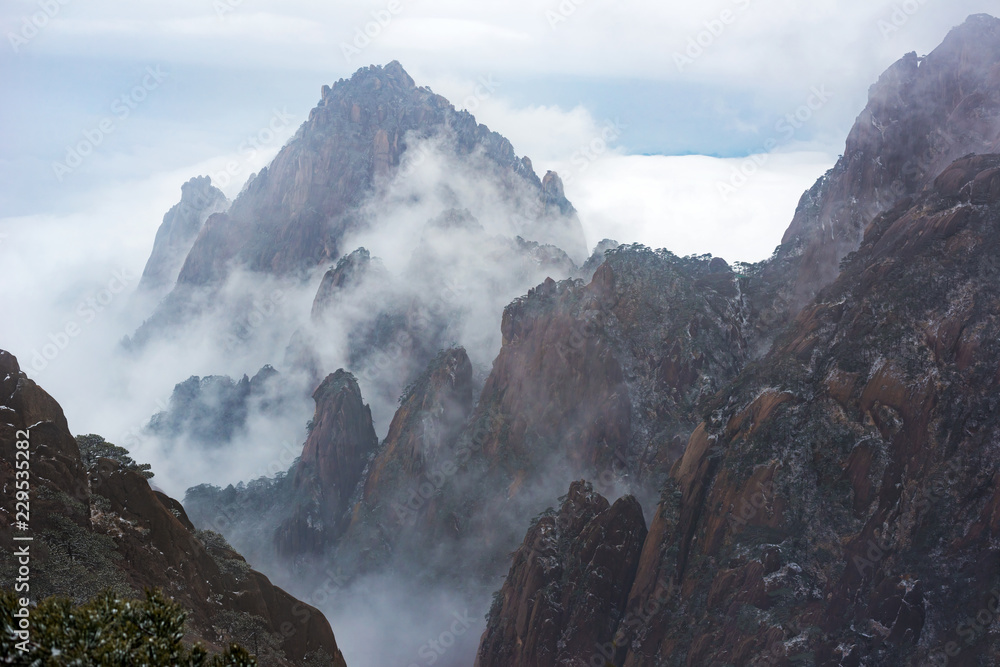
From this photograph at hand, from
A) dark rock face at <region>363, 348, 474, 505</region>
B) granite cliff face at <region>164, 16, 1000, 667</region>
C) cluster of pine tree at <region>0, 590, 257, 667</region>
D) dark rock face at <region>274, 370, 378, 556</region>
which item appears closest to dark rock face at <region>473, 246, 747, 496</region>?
granite cliff face at <region>164, 16, 1000, 667</region>

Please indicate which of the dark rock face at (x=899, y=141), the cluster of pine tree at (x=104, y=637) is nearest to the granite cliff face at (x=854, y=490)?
the dark rock face at (x=899, y=141)

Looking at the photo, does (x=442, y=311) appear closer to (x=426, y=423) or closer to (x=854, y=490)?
(x=426, y=423)

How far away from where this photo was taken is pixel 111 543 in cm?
4753

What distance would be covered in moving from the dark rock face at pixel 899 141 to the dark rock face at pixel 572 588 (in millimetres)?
48916

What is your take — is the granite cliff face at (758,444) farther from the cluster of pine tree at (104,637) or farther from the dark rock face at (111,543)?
the cluster of pine tree at (104,637)

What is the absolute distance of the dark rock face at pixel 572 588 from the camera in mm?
84062

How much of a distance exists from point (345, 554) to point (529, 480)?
4353 cm

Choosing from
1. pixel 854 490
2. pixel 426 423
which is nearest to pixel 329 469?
pixel 426 423

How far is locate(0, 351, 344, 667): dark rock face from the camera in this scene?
4210 cm

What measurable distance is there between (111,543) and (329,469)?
10493cm

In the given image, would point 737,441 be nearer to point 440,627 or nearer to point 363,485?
point 440,627

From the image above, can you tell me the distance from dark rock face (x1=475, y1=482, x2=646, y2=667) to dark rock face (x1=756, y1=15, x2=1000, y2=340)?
Result: 1926 inches

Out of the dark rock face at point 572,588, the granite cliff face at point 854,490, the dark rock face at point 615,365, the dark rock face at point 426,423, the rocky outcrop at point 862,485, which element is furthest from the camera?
the dark rock face at point 426,423

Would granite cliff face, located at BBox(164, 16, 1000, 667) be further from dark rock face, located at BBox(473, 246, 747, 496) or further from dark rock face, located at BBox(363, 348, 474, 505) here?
dark rock face, located at BBox(363, 348, 474, 505)
